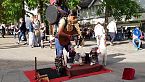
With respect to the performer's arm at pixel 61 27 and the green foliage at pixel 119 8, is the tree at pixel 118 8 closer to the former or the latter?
the green foliage at pixel 119 8

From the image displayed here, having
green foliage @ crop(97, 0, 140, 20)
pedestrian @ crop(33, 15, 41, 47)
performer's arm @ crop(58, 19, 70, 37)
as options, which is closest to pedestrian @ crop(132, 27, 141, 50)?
green foliage @ crop(97, 0, 140, 20)

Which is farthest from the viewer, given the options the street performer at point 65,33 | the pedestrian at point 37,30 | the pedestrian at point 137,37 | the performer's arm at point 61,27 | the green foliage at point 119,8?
the green foliage at point 119,8

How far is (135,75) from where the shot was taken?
29.0 feet

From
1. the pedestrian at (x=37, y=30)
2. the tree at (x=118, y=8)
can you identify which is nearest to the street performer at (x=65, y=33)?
the pedestrian at (x=37, y=30)

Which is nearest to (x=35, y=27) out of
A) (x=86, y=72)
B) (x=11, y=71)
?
(x=11, y=71)

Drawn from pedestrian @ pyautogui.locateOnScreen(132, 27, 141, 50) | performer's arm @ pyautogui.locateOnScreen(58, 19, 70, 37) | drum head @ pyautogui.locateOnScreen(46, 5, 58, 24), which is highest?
drum head @ pyautogui.locateOnScreen(46, 5, 58, 24)

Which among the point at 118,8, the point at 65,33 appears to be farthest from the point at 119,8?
the point at 65,33

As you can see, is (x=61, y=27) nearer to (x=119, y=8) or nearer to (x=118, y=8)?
(x=118, y=8)

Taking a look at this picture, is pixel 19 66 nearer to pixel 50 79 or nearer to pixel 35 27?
pixel 50 79

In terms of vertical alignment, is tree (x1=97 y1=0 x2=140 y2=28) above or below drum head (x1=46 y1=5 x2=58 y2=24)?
above

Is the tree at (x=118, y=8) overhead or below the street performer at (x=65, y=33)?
overhead

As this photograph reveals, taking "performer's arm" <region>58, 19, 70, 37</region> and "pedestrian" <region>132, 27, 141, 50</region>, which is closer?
"performer's arm" <region>58, 19, 70, 37</region>

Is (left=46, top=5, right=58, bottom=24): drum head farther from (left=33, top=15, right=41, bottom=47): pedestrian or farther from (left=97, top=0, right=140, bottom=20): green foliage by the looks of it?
(left=97, top=0, right=140, bottom=20): green foliage

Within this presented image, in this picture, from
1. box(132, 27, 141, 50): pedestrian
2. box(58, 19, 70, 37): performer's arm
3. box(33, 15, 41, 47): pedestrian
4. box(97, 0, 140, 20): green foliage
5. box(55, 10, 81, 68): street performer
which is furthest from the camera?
box(97, 0, 140, 20): green foliage
